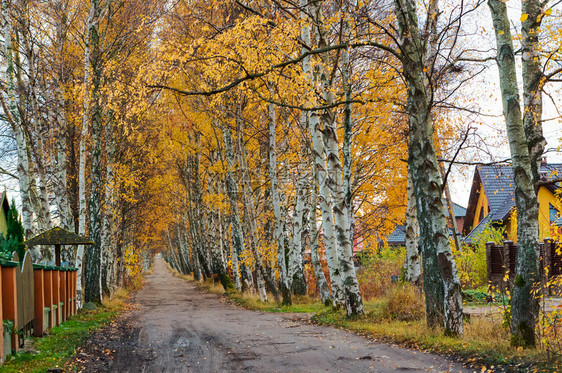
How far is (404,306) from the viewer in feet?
41.1

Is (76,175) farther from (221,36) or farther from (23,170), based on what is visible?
(221,36)

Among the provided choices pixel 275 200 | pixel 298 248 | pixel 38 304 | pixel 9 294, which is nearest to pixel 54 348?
pixel 9 294

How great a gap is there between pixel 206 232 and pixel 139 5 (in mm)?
16077

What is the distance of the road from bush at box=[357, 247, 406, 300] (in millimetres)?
3960

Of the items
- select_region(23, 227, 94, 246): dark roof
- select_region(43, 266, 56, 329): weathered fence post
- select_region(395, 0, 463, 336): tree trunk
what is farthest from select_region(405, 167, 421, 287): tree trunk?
select_region(43, 266, 56, 329): weathered fence post

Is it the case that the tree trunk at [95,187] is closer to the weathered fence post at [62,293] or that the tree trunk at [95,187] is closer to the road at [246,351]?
the weathered fence post at [62,293]

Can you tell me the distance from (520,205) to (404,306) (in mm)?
5135

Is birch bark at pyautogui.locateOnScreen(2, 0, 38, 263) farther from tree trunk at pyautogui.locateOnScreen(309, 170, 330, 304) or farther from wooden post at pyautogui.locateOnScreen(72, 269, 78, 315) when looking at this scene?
tree trunk at pyautogui.locateOnScreen(309, 170, 330, 304)

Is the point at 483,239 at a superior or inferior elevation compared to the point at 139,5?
inferior

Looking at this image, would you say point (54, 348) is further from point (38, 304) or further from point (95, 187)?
point (95, 187)

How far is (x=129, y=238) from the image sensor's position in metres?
42.7

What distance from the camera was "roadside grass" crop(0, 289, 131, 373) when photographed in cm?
764

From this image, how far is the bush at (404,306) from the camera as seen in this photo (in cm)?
1234

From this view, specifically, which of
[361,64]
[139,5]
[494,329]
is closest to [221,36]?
[494,329]
